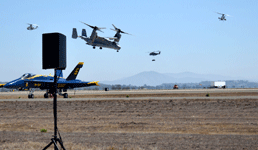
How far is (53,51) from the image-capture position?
802 centimetres

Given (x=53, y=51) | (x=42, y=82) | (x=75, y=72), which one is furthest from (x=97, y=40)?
(x=53, y=51)

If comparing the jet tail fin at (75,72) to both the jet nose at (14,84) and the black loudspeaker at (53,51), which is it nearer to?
the jet nose at (14,84)

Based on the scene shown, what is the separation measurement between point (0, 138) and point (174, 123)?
10.1m

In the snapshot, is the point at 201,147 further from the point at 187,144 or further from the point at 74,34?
the point at 74,34

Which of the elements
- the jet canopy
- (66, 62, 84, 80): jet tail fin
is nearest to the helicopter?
(66, 62, 84, 80): jet tail fin

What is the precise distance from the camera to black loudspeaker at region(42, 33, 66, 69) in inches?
313

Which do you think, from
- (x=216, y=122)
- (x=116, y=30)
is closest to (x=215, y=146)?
(x=216, y=122)

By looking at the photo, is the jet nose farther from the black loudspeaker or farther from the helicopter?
the black loudspeaker

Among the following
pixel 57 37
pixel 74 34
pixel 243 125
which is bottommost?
pixel 243 125

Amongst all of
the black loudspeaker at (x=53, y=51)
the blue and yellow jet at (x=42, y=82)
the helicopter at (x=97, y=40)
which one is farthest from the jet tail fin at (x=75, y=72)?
the black loudspeaker at (x=53, y=51)

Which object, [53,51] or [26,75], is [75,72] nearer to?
[26,75]

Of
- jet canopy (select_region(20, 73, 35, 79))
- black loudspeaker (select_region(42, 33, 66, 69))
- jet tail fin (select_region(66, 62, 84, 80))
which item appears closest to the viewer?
black loudspeaker (select_region(42, 33, 66, 69))

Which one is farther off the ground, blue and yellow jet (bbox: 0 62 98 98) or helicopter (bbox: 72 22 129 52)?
helicopter (bbox: 72 22 129 52)

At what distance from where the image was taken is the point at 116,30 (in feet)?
212
